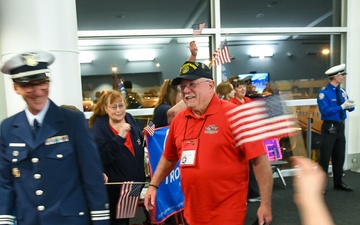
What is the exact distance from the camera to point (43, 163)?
175cm

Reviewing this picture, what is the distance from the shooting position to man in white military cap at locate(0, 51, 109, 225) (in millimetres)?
1738

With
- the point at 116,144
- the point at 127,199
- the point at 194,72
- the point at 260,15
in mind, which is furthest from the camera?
the point at 260,15

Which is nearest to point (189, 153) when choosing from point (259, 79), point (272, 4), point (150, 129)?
point (150, 129)

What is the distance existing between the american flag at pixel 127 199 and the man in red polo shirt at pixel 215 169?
38.4 inches

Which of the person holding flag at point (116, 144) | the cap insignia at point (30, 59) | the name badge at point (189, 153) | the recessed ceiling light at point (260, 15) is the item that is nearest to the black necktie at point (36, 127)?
the cap insignia at point (30, 59)

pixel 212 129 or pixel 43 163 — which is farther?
pixel 212 129

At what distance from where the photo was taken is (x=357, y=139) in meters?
6.78

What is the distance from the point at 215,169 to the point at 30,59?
119cm

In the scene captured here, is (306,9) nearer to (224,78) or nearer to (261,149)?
(224,78)

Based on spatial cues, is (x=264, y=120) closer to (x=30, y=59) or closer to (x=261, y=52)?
(x=30, y=59)

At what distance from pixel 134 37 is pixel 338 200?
4051mm

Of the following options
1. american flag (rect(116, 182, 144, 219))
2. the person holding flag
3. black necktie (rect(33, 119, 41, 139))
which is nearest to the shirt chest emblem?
black necktie (rect(33, 119, 41, 139))

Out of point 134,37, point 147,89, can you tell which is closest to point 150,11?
point 134,37

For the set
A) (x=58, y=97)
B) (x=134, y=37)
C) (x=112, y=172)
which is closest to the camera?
(x=112, y=172)
